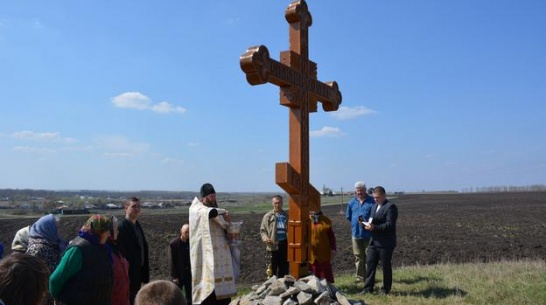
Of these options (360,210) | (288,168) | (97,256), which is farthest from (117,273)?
(360,210)

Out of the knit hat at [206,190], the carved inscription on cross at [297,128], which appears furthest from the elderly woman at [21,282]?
the carved inscription on cross at [297,128]

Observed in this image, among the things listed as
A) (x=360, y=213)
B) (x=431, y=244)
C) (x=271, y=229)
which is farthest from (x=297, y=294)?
(x=431, y=244)

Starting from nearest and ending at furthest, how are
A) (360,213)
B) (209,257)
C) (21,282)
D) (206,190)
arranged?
(21,282) → (209,257) → (206,190) → (360,213)

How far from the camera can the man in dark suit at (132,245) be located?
598 cm

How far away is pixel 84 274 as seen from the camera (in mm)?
3984

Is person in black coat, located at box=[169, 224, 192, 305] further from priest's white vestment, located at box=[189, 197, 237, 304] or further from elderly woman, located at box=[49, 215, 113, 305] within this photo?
elderly woman, located at box=[49, 215, 113, 305]

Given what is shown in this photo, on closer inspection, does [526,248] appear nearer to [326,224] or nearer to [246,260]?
[246,260]

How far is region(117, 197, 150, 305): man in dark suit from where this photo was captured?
19.6ft

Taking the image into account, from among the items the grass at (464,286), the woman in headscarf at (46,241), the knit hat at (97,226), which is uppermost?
the knit hat at (97,226)

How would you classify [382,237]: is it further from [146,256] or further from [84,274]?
[84,274]

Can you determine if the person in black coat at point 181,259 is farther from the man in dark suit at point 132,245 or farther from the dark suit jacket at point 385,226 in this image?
the dark suit jacket at point 385,226

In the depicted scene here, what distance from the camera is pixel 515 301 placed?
22.9 ft

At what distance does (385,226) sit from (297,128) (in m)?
2.69

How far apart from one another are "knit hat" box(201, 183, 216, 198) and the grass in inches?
121
